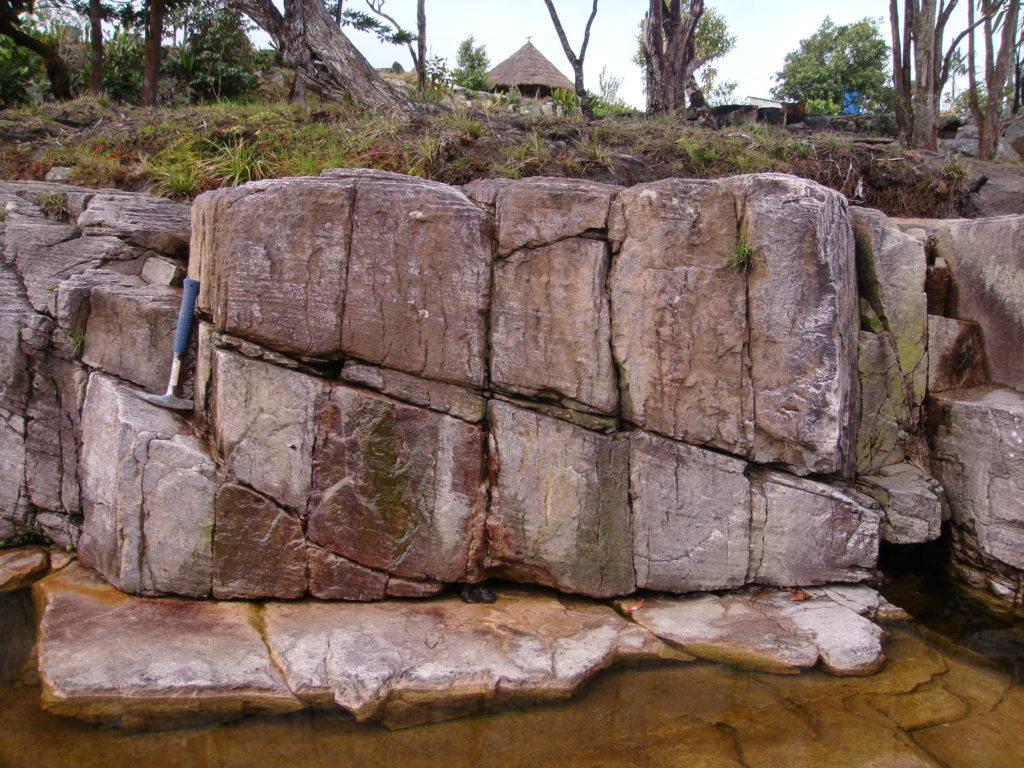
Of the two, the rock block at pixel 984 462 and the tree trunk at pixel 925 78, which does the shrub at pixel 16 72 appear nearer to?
the rock block at pixel 984 462

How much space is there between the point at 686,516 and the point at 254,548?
8.98 feet

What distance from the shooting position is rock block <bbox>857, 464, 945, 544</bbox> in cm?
496

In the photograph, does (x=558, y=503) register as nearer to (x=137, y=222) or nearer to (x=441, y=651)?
(x=441, y=651)

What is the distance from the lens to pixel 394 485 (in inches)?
177

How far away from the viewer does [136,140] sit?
290 inches

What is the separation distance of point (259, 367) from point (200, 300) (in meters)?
0.66

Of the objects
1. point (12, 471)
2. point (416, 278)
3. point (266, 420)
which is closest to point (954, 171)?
point (416, 278)

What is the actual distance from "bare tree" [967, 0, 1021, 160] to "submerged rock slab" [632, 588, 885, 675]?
30.7ft

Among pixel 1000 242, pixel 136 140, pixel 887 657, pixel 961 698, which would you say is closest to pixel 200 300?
pixel 136 140

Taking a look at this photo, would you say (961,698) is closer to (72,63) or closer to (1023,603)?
(1023,603)

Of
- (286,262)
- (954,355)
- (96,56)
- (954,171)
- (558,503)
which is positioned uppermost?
(96,56)

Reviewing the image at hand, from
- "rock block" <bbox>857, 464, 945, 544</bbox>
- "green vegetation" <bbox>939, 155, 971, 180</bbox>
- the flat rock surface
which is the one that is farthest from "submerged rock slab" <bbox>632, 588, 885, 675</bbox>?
"green vegetation" <bbox>939, 155, 971, 180</bbox>

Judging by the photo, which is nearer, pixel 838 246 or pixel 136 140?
pixel 838 246

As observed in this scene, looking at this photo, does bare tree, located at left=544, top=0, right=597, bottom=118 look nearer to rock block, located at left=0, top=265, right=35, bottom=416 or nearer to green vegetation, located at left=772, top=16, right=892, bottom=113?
rock block, located at left=0, top=265, right=35, bottom=416
